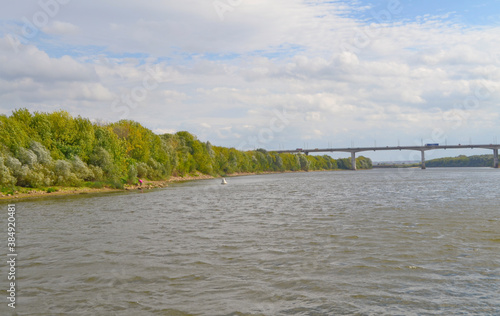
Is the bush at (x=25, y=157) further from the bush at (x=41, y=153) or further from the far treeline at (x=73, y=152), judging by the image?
the bush at (x=41, y=153)

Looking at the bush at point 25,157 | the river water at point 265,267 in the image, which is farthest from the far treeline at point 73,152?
the river water at point 265,267

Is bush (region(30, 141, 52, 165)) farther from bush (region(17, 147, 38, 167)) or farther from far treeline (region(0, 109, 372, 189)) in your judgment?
bush (region(17, 147, 38, 167))

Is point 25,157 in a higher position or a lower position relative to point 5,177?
higher

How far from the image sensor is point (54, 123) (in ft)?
196

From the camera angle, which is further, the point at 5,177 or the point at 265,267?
the point at 5,177

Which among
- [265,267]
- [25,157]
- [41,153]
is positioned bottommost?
[265,267]

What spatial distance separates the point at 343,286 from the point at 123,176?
6241 centimetres

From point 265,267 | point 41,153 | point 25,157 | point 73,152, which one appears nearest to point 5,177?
point 25,157

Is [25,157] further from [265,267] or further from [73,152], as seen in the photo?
[265,267]

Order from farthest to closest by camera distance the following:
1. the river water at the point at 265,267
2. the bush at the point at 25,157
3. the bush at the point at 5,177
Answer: the bush at the point at 25,157
the bush at the point at 5,177
the river water at the point at 265,267

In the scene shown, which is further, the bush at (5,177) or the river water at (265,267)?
the bush at (5,177)

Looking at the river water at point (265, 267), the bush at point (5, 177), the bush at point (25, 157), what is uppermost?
the bush at point (25, 157)

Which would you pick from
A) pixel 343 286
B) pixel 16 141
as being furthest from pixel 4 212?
pixel 343 286

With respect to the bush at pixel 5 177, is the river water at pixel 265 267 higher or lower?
lower
